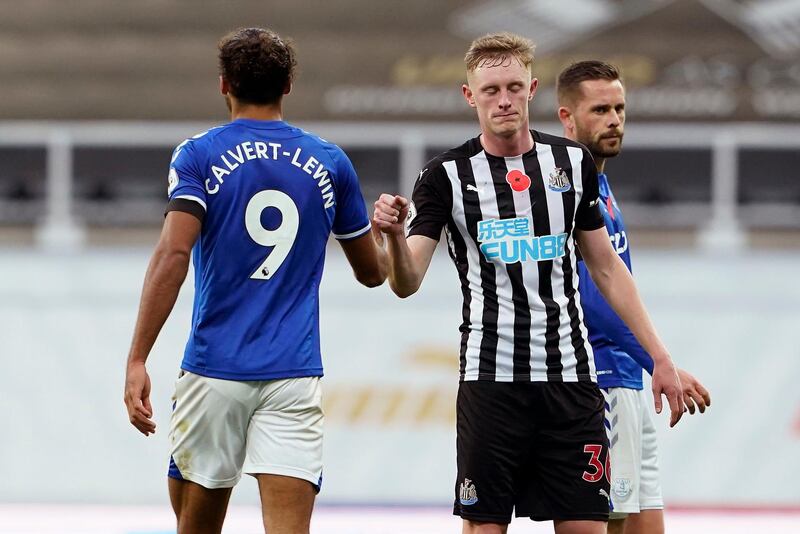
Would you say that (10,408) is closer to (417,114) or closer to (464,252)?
(464,252)

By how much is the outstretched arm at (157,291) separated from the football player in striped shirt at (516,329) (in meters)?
0.53

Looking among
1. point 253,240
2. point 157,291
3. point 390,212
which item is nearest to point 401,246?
point 390,212

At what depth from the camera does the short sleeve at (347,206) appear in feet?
10.8

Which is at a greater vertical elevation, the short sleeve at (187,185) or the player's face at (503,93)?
the player's face at (503,93)

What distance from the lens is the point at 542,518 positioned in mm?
3332

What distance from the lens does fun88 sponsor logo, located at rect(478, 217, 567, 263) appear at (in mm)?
3350

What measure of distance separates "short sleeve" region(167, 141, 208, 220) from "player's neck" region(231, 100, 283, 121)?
0.17 metres

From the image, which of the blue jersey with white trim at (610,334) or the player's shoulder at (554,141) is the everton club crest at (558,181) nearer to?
the player's shoulder at (554,141)

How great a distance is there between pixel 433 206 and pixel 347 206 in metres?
0.23

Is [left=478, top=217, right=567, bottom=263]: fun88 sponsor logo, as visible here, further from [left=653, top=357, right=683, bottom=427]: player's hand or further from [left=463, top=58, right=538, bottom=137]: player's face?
[left=653, top=357, right=683, bottom=427]: player's hand

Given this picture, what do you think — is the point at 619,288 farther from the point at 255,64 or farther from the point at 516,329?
the point at 255,64

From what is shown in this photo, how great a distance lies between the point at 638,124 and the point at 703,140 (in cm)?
219

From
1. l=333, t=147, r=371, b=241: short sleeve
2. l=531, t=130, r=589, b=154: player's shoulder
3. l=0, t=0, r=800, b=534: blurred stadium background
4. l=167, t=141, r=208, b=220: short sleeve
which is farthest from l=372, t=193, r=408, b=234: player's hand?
l=0, t=0, r=800, b=534: blurred stadium background

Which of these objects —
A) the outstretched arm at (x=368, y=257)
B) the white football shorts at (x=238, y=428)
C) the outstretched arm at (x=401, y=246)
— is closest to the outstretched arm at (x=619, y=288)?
the outstretched arm at (x=401, y=246)
